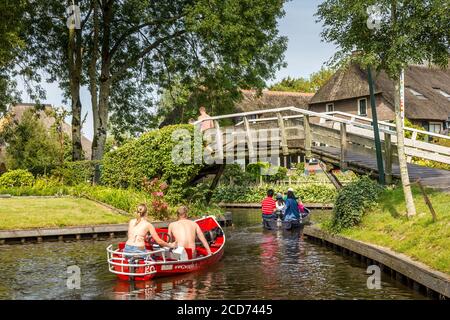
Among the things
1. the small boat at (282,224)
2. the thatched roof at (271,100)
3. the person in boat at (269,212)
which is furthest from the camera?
the thatched roof at (271,100)

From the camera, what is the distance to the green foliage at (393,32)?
13.2 m

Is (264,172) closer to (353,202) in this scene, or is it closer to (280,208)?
(280,208)

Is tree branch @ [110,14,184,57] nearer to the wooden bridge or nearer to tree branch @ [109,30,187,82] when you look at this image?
tree branch @ [109,30,187,82]

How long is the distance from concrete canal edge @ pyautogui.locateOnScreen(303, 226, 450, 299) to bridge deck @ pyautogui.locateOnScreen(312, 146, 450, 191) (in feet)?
11.5

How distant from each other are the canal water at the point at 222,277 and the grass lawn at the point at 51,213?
6.94ft

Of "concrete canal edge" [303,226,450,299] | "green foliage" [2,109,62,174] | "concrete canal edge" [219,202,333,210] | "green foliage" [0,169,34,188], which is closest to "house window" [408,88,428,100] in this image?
"concrete canal edge" [219,202,333,210]

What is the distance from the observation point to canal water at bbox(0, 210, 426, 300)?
10.7 metres

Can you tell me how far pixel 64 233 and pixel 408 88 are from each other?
38.8 meters

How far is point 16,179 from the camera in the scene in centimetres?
2792

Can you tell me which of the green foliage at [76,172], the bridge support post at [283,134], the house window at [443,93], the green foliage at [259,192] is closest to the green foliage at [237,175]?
the green foliage at [259,192]

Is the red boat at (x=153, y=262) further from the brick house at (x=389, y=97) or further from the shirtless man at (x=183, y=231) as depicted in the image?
the brick house at (x=389, y=97)

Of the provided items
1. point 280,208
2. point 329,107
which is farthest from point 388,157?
point 329,107
